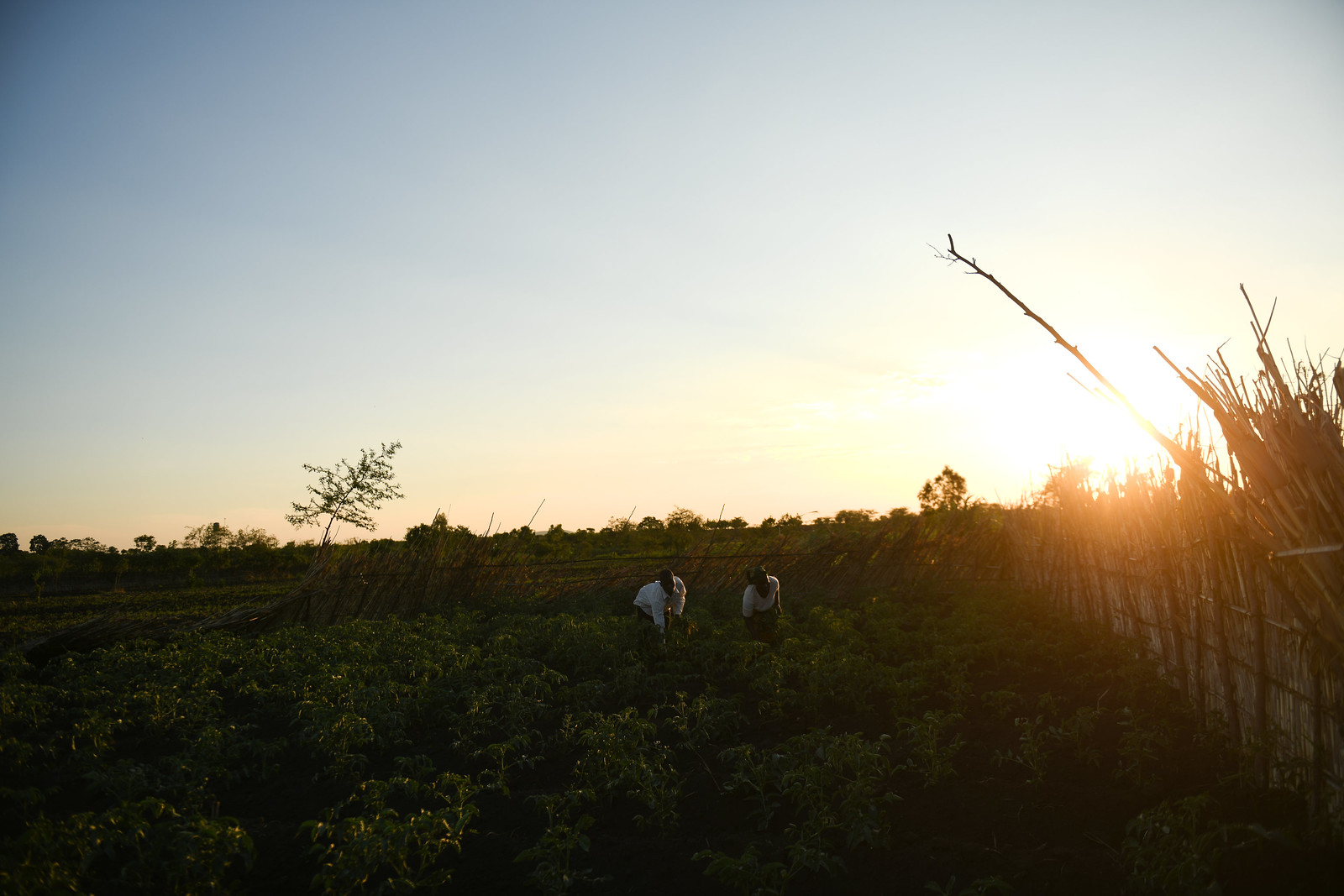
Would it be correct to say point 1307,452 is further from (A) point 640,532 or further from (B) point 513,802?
(A) point 640,532

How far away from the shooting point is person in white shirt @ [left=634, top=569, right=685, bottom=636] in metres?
8.80

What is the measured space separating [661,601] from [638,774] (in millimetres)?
4451

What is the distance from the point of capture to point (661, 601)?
8.94 m

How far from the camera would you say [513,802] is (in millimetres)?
4402

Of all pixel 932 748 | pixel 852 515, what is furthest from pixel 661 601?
pixel 852 515

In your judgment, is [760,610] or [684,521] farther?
[684,521]

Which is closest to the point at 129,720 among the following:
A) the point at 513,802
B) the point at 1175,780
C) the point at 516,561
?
the point at 513,802

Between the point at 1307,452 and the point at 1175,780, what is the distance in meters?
2.10

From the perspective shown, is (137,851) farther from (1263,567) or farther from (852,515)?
(852,515)

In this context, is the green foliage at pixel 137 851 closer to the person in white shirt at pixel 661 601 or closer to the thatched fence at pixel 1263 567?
the thatched fence at pixel 1263 567

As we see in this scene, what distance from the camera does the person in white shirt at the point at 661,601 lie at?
8797 millimetres

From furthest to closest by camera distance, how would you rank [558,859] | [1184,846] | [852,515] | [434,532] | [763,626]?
1. [852,515]
2. [434,532]
3. [763,626]
4. [558,859]
5. [1184,846]

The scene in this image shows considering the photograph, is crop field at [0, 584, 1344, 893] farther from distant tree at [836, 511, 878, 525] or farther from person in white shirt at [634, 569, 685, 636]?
distant tree at [836, 511, 878, 525]

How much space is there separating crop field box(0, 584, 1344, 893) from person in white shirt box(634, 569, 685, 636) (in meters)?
0.63
